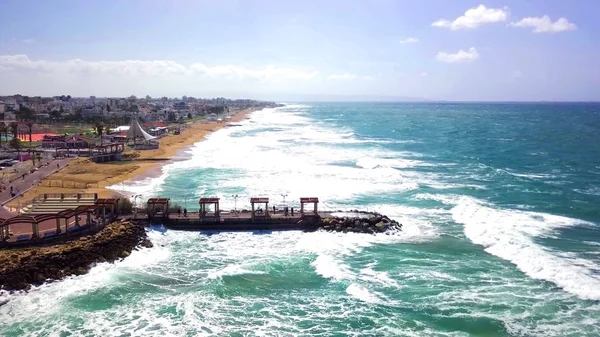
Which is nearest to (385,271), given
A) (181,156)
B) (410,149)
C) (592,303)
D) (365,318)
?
(365,318)

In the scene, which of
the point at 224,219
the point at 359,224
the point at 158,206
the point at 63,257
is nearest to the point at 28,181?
the point at 158,206

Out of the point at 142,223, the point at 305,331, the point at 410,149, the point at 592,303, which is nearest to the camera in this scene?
the point at 305,331

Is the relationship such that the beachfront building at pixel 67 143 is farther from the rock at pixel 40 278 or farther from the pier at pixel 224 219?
the rock at pixel 40 278

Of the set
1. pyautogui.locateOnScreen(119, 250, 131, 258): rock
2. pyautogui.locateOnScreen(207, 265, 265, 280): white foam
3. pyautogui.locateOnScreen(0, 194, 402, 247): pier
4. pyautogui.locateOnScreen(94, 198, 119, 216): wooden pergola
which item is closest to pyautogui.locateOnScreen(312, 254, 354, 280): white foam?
pyautogui.locateOnScreen(207, 265, 265, 280): white foam

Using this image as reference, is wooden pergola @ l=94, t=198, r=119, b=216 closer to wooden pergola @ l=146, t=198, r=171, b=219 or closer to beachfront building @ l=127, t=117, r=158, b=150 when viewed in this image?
wooden pergola @ l=146, t=198, r=171, b=219

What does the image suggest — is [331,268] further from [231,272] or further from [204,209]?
[204,209]

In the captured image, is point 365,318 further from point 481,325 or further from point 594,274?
point 594,274
